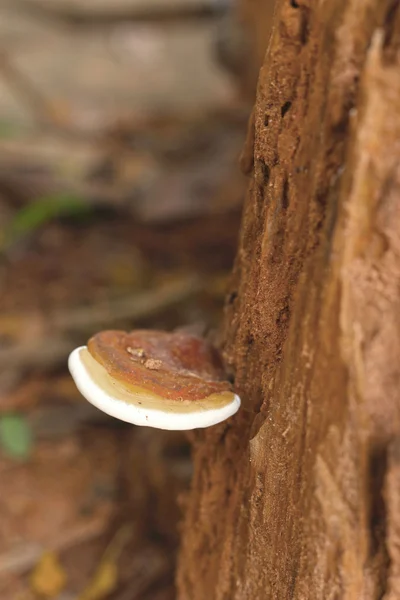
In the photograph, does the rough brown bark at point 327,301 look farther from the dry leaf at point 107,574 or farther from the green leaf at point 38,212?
the green leaf at point 38,212

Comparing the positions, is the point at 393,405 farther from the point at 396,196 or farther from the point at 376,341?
the point at 396,196

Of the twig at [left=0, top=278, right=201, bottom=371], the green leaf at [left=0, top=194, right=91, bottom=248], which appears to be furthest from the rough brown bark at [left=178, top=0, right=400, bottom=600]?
the green leaf at [left=0, top=194, right=91, bottom=248]

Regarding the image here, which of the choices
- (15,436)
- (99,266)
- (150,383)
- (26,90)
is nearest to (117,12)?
(26,90)

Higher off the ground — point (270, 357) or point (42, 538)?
point (270, 357)

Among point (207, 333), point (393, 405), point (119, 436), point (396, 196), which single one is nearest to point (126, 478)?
point (119, 436)

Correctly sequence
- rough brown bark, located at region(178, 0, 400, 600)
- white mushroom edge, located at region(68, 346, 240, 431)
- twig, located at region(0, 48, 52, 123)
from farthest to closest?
twig, located at region(0, 48, 52, 123), white mushroom edge, located at region(68, 346, 240, 431), rough brown bark, located at region(178, 0, 400, 600)

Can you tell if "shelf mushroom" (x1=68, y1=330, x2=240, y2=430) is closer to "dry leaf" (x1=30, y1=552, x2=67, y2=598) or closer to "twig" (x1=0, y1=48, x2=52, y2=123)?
"dry leaf" (x1=30, y1=552, x2=67, y2=598)
